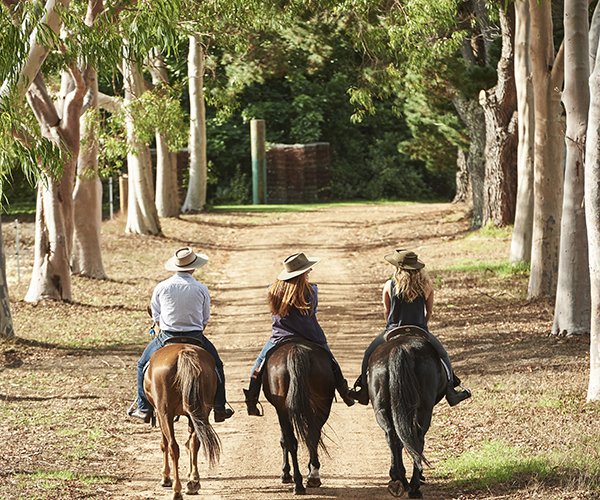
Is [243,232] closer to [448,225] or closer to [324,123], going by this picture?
[448,225]

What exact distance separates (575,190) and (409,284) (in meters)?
5.20

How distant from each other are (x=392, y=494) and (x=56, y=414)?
4386mm

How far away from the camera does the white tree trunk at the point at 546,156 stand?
13.8 metres

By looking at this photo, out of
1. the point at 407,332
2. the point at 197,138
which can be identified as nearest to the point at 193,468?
the point at 407,332

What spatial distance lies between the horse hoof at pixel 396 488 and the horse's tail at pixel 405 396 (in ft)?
0.96

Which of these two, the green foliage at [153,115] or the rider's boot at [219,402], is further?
the green foliage at [153,115]

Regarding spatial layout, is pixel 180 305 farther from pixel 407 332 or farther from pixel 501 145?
pixel 501 145

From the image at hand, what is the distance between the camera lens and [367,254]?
2097 centimetres

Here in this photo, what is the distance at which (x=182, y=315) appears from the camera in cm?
695

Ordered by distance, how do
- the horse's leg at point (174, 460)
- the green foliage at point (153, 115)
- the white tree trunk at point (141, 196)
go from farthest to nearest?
1. the white tree trunk at point (141, 196)
2. the green foliage at point (153, 115)
3. the horse's leg at point (174, 460)

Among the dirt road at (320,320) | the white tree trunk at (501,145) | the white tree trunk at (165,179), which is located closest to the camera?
the dirt road at (320,320)

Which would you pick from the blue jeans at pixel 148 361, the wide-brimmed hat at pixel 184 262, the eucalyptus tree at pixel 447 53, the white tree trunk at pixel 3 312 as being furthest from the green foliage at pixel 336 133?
the blue jeans at pixel 148 361

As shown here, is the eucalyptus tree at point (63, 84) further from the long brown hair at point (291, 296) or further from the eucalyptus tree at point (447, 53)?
the eucalyptus tree at point (447, 53)

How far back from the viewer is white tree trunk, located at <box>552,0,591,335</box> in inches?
408
